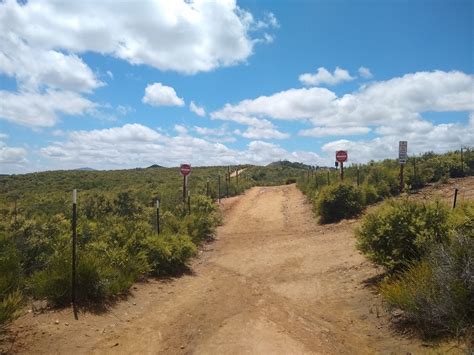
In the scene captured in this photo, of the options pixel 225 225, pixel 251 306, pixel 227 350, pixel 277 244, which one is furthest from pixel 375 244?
pixel 225 225

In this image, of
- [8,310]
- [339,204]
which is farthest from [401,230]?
[339,204]

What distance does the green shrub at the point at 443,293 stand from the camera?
561 cm

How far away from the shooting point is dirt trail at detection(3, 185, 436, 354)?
21.2ft

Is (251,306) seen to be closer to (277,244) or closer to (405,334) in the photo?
(405,334)

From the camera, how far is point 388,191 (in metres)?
20.5

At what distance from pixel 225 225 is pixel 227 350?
13393 mm

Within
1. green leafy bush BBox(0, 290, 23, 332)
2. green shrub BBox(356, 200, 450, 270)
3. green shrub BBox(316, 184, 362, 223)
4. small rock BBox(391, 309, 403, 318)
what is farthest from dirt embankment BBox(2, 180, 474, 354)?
green shrub BBox(316, 184, 362, 223)

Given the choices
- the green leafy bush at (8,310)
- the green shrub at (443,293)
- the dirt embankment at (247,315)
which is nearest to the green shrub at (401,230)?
the dirt embankment at (247,315)

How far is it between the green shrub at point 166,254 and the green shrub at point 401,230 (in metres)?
4.72

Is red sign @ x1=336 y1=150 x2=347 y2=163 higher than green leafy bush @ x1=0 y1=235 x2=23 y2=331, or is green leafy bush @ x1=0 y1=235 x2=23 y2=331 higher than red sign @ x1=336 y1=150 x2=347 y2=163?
red sign @ x1=336 y1=150 x2=347 y2=163

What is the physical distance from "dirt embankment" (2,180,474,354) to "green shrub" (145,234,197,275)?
43 cm

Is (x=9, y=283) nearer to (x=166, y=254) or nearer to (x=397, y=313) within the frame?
(x=166, y=254)

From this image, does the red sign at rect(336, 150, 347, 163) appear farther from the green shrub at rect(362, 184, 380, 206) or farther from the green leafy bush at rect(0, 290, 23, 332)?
the green leafy bush at rect(0, 290, 23, 332)

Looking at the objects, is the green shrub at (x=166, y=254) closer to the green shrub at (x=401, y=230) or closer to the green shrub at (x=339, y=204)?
the green shrub at (x=401, y=230)
